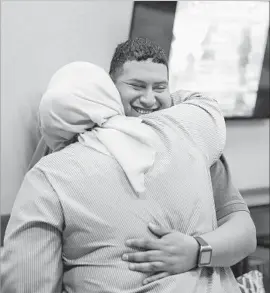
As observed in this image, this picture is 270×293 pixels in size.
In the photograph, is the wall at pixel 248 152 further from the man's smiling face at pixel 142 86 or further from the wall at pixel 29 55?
the man's smiling face at pixel 142 86

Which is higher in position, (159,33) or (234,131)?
(159,33)

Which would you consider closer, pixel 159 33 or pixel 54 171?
pixel 54 171

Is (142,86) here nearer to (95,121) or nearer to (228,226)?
(95,121)

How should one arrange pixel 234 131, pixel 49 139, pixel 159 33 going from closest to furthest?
pixel 49 139, pixel 159 33, pixel 234 131

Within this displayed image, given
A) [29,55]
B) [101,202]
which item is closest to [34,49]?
[29,55]

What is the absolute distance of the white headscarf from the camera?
1416 mm

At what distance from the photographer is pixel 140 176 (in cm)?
139

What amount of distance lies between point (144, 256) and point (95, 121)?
410 millimetres

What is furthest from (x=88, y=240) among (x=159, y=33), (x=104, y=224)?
(x=159, y=33)

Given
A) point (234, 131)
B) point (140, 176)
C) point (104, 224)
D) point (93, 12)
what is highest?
point (93, 12)

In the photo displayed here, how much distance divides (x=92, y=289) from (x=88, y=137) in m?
0.42

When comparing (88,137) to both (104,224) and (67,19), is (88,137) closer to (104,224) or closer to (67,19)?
→ (104,224)

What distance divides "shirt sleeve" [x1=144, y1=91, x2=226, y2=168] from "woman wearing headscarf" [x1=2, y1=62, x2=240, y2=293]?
0.01m

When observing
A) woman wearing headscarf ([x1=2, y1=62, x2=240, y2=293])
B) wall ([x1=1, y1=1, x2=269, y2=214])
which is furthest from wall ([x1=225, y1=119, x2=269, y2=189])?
woman wearing headscarf ([x1=2, y1=62, x2=240, y2=293])
